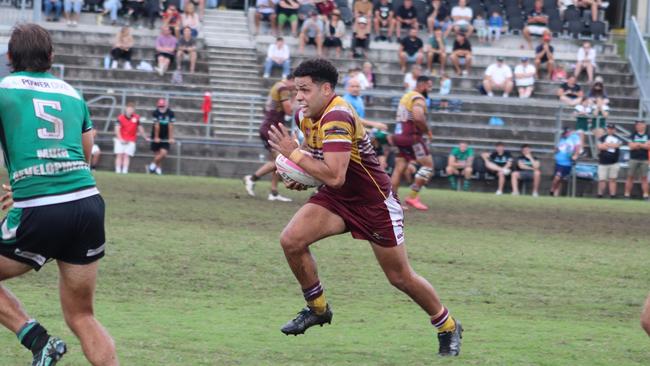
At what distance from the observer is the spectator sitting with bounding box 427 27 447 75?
30.0 m

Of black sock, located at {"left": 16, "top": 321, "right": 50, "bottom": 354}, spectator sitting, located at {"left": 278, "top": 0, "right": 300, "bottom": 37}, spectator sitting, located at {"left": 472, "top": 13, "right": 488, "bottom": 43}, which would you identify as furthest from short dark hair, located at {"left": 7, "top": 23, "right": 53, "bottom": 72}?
spectator sitting, located at {"left": 472, "top": 13, "right": 488, "bottom": 43}

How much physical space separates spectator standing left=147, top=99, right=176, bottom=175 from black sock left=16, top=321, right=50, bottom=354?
19440mm

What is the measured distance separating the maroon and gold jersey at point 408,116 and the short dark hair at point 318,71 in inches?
388

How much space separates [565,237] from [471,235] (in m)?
1.46

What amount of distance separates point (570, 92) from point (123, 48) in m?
11.3

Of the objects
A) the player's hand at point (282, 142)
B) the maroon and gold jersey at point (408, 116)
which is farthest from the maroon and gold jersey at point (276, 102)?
the player's hand at point (282, 142)

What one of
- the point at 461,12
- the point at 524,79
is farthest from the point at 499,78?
the point at 461,12

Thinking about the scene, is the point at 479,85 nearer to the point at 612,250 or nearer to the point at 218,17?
the point at 218,17

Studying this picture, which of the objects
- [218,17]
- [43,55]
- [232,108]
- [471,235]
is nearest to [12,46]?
[43,55]

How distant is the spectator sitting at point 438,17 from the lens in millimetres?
31266

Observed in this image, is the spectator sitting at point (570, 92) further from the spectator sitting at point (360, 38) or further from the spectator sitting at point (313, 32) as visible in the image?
the spectator sitting at point (313, 32)

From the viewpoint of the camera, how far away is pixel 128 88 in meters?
28.2

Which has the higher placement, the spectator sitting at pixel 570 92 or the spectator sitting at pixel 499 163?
the spectator sitting at pixel 570 92

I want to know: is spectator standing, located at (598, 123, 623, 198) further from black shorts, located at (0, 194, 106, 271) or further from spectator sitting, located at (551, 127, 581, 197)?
Answer: black shorts, located at (0, 194, 106, 271)
